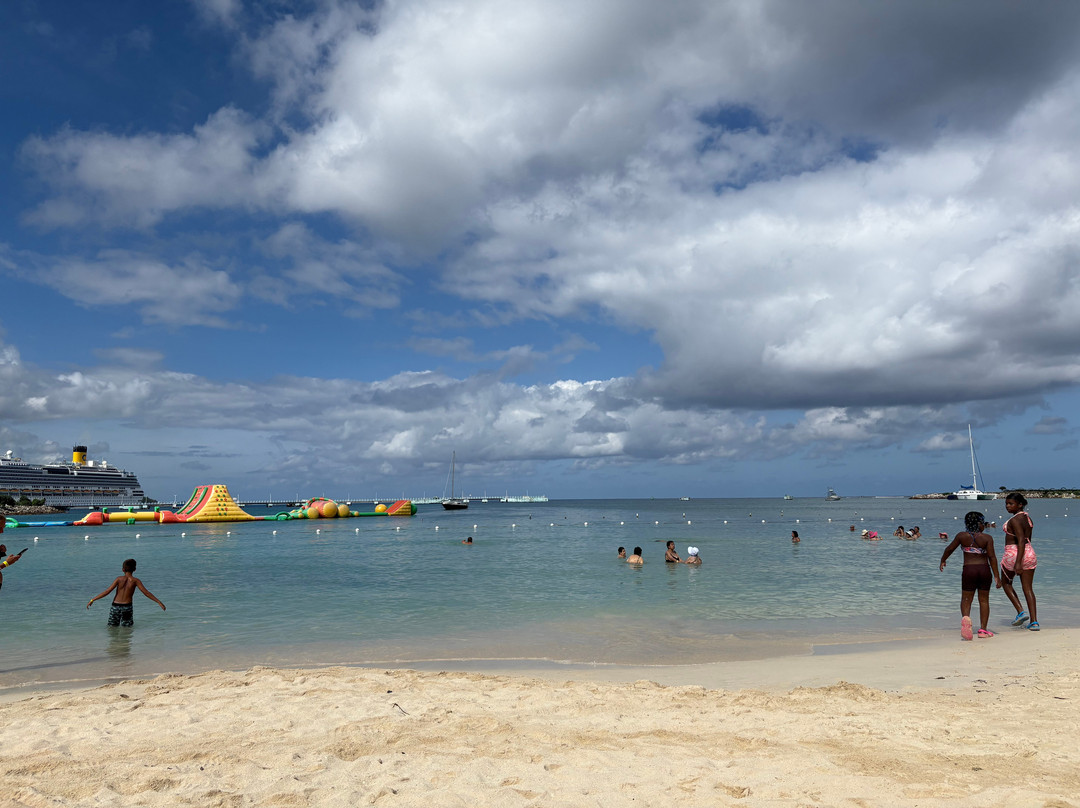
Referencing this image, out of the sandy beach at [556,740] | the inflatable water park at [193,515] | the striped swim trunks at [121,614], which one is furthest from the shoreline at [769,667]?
the inflatable water park at [193,515]

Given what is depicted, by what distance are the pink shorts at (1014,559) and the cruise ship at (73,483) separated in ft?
484

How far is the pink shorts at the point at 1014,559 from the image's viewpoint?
36.0ft

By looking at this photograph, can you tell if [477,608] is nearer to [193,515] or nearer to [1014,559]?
[1014,559]

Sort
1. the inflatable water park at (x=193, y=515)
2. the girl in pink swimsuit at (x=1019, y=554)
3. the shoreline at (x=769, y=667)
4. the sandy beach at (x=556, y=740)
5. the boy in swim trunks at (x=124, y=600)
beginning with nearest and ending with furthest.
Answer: the sandy beach at (x=556, y=740)
the shoreline at (x=769, y=667)
the girl in pink swimsuit at (x=1019, y=554)
the boy in swim trunks at (x=124, y=600)
the inflatable water park at (x=193, y=515)

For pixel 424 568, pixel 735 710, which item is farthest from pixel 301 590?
pixel 735 710

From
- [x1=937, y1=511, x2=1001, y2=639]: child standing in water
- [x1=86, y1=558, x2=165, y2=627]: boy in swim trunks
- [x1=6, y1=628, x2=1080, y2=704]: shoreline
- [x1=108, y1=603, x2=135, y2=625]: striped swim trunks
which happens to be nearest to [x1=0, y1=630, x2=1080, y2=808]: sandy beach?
[x1=6, y1=628, x2=1080, y2=704]: shoreline

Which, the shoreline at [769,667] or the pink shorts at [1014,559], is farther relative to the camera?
the pink shorts at [1014,559]

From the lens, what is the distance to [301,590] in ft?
66.3

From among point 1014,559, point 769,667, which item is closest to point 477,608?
point 769,667

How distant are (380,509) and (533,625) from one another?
79513 mm

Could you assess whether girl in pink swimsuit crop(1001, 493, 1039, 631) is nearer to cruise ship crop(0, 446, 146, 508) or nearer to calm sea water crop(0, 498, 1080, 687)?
calm sea water crop(0, 498, 1080, 687)

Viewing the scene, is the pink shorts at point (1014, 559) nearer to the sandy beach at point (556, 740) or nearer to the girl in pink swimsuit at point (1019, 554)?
the girl in pink swimsuit at point (1019, 554)

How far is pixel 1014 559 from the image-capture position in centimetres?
1129

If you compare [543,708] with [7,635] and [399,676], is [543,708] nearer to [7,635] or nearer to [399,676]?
[399,676]
